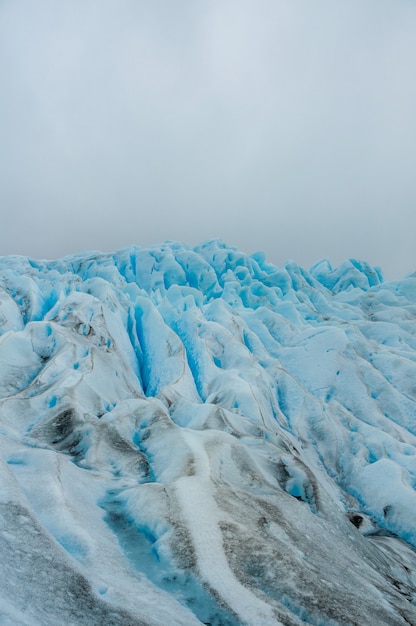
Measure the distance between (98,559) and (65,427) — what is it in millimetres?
6581

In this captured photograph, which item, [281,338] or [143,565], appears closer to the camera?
[143,565]

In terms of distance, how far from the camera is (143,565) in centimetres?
616

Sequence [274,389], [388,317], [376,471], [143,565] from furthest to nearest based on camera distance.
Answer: [388,317]
[274,389]
[376,471]
[143,565]

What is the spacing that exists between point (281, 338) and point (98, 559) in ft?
83.5

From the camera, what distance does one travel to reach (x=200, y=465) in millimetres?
9266

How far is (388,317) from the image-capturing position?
36.0 metres

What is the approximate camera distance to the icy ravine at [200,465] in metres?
5.44

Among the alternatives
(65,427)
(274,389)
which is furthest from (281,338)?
(65,427)

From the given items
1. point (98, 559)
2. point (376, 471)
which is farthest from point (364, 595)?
point (376, 471)

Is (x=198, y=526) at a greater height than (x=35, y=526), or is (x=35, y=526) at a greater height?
(x=35, y=526)

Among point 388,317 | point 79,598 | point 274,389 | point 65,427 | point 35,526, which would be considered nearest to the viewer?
point 79,598

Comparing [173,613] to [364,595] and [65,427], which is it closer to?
[364,595]

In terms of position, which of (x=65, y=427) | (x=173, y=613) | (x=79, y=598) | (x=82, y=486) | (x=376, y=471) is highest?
(x=79, y=598)

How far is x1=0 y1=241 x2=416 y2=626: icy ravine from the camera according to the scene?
214 inches
